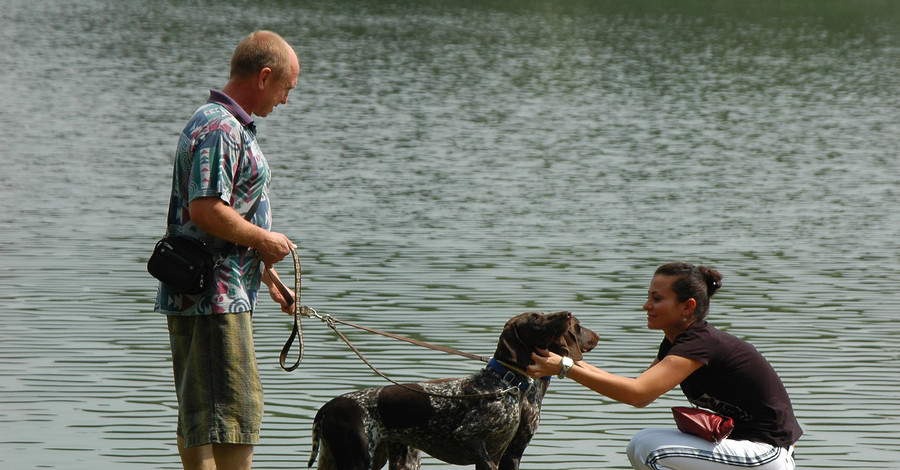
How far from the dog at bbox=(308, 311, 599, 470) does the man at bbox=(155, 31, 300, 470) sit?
1.38ft

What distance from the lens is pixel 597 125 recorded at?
843 inches

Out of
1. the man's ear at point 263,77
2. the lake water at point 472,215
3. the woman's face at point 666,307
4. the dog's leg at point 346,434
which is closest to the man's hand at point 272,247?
the man's ear at point 263,77

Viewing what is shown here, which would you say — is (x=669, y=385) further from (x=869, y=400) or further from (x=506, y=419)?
(x=869, y=400)

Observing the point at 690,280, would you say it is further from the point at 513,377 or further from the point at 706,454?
the point at 513,377

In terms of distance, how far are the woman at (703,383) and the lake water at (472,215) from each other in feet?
4.42

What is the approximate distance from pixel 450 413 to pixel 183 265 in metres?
1.22

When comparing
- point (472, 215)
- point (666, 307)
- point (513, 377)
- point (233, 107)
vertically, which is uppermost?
point (233, 107)

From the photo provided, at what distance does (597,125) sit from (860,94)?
6.74 metres

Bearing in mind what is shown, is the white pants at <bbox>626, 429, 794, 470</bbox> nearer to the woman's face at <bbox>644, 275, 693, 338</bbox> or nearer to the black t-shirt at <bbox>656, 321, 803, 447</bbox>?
the black t-shirt at <bbox>656, 321, 803, 447</bbox>

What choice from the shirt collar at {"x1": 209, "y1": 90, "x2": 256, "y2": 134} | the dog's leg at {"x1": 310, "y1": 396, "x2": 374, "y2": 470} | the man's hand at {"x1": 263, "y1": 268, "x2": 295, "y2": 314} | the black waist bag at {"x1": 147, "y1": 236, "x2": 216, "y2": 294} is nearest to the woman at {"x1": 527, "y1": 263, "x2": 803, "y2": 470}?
the dog's leg at {"x1": 310, "y1": 396, "x2": 374, "y2": 470}

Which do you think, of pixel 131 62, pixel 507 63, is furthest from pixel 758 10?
pixel 131 62

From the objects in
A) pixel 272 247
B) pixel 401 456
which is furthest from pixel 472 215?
pixel 272 247

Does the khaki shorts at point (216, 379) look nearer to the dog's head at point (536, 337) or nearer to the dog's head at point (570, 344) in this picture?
the dog's head at point (536, 337)

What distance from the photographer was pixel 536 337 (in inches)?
205
